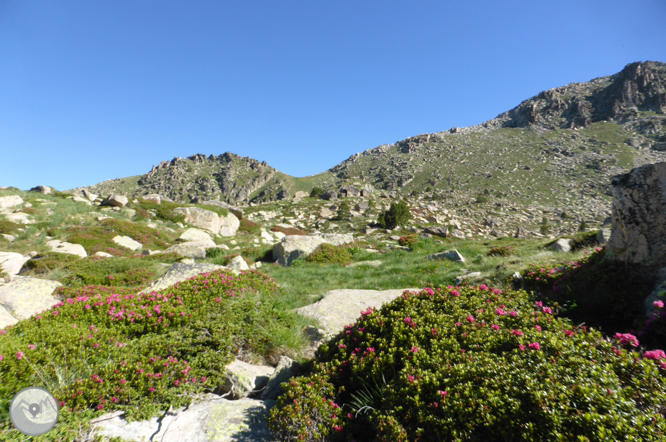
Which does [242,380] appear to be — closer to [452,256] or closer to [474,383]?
[474,383]

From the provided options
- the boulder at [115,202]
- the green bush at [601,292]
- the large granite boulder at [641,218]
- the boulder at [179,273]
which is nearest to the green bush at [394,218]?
the boulder at [179,273]

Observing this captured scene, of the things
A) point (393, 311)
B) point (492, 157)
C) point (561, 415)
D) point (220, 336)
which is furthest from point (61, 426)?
point (492, 157)

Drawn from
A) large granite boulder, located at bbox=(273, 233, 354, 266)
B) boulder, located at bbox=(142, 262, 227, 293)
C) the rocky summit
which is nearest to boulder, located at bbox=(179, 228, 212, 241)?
large granite boulder, located at bbox=(273, 233, 354, 266)

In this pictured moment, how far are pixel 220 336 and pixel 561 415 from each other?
16.7 ft

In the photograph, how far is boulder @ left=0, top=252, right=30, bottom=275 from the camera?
10409mm

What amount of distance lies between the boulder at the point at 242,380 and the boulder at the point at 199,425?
452 millimetres

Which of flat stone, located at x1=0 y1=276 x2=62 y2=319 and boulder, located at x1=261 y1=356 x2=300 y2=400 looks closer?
boulder, located at x1=261 y1=356 x2=300 y2=400

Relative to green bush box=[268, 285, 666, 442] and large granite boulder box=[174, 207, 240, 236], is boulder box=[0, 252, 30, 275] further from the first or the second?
large granite boulder box=[174, 207, 240, 236]

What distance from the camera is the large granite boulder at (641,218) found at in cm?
522

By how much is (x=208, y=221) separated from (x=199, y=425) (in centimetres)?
2949

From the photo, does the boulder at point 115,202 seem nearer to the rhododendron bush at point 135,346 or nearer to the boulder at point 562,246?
the rhododendron bush at point 135,346

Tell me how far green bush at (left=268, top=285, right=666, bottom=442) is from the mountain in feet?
218

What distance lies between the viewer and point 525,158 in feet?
368

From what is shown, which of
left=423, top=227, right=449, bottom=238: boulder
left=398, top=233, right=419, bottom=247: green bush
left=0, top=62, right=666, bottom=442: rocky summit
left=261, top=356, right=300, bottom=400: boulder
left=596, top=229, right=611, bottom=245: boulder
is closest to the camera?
left=0, top=62, right=666, bottom=442: rocky summit
